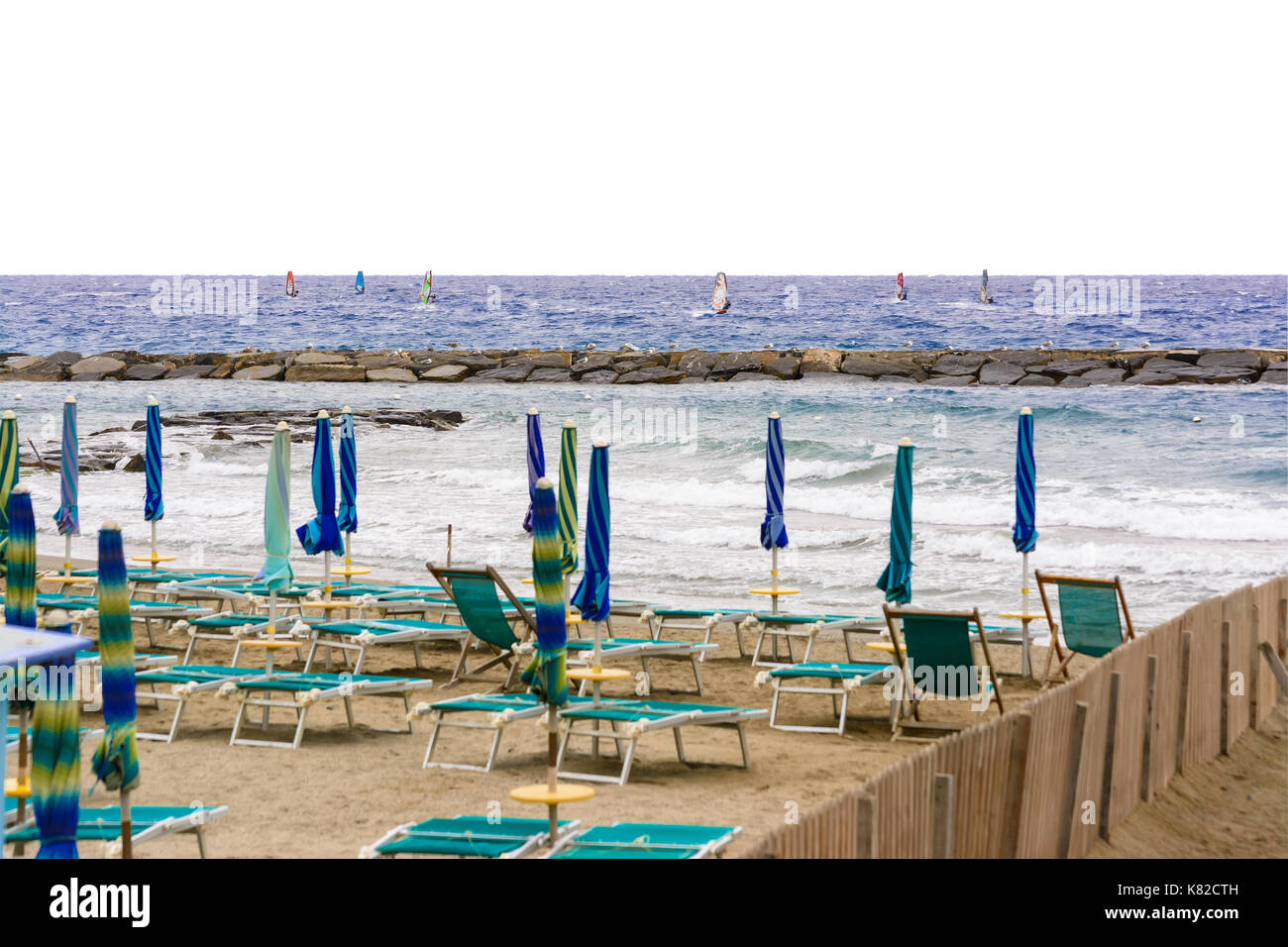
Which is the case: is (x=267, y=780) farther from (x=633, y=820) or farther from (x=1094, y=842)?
(x=1094, y=842)

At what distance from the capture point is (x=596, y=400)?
39500 mm

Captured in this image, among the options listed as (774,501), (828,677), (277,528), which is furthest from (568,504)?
(774,501)

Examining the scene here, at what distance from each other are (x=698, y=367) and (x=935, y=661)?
3572cm

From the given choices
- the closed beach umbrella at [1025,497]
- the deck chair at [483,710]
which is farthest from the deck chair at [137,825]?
the closed beach umbrella at [1025,497]

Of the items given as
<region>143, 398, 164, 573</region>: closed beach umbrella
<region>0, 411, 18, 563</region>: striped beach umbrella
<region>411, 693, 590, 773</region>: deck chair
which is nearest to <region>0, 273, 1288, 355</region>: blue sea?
<region>143, 398, 164, 573</region>: closed beach umbrella

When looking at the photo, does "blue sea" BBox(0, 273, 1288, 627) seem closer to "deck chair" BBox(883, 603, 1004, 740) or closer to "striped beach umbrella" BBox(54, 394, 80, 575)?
"striped beach umbrella" BBox(54, 394, 80, 575)

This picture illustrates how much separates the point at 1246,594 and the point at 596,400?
31.6 metres

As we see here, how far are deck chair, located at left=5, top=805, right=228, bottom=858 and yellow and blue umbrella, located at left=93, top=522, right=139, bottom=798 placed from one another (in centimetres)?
101

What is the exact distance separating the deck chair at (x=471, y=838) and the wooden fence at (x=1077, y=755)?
161cm

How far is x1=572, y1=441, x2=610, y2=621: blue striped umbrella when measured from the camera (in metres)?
8.81

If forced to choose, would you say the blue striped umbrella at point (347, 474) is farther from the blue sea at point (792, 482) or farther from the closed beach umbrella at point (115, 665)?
the closed beach umbrella at point (115, 665)

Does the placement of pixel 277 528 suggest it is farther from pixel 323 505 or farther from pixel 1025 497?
pixel 1025 497
